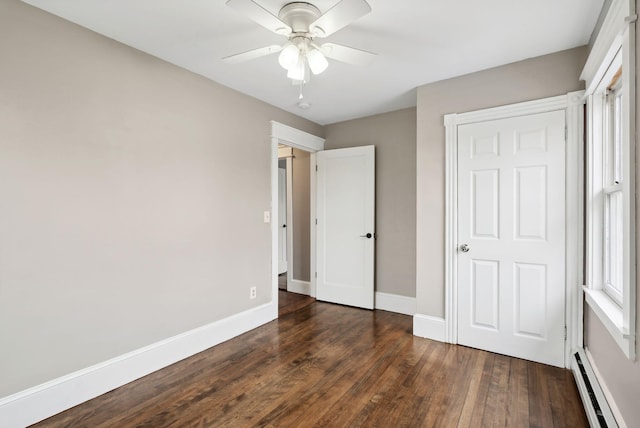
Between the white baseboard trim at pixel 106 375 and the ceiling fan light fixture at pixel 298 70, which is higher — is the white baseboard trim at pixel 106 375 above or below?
below

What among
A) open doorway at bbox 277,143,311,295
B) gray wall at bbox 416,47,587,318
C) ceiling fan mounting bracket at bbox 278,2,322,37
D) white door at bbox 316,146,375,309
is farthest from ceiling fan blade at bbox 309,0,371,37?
open doorway at bbox 277,143,311,295

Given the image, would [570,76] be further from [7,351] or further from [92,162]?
[7,351]

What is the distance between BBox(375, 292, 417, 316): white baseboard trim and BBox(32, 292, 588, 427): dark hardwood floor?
735mm

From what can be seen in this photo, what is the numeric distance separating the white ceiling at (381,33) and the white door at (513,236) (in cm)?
58

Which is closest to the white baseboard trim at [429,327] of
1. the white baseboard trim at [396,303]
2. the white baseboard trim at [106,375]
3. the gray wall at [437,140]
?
the gray wall at [437,140]

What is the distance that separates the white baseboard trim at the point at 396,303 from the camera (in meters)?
3.71

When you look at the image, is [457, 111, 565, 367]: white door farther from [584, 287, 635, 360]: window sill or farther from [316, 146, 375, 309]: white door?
[316, 146, 375, 309]: white door

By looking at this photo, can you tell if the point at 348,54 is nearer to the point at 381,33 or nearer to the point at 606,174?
the point at 381,33

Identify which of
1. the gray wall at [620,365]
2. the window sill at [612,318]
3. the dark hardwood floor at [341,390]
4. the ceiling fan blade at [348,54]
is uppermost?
the ceiling fan blade at [348,54]

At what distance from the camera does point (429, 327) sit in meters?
2.99

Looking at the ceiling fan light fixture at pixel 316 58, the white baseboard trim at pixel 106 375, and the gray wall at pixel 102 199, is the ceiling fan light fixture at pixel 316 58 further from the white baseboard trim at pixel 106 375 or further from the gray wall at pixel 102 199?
the white baseboard trim at pixel 106 375

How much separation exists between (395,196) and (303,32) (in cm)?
238

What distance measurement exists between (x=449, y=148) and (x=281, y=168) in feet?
12.3

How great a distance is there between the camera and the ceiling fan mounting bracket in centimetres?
179
